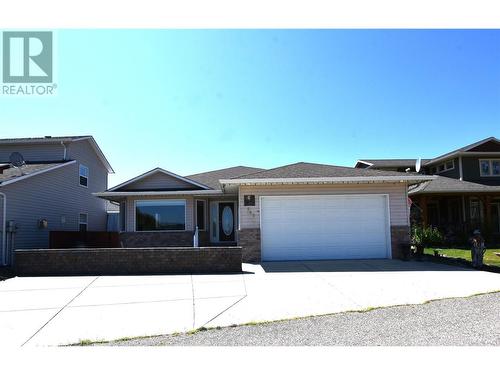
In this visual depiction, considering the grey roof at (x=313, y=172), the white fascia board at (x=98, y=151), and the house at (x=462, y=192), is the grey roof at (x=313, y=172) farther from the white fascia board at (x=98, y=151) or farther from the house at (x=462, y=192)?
the white fascia board at (x=98, y=151)

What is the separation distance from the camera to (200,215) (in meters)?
17.0

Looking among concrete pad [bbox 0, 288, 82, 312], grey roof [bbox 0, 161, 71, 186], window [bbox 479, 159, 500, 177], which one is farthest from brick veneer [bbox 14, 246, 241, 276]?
window [bbox 479, 159, 500, 177]

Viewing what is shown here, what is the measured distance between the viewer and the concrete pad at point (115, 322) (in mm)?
5098

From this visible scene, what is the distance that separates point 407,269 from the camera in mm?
10781

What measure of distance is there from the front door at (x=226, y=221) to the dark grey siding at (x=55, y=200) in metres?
7.35

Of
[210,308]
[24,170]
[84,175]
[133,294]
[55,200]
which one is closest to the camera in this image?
[210,308]

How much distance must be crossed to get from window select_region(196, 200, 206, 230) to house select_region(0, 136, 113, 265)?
20.6 ft

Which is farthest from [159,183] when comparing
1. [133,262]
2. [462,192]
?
[462,192]

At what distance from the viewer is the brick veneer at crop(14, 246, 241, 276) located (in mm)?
10789

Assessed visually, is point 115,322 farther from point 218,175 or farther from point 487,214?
point 487,214

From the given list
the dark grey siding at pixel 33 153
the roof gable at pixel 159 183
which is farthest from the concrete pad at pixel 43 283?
the dark grey siding at pixel 33 153

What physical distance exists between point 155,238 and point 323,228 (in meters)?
7.24

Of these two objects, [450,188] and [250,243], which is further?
[450,188]

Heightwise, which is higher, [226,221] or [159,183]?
[159,183]
